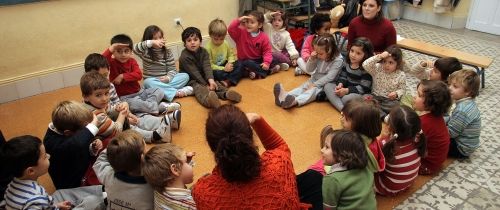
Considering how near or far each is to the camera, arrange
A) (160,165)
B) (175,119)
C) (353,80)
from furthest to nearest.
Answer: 1. (353,80)
2. (175,119)
3. (160,165)

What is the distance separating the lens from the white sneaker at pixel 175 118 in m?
2.55

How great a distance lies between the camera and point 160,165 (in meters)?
1.33

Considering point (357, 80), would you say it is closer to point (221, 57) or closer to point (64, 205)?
point (221, 57)

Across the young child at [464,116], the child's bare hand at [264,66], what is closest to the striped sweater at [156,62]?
the child's bare hand at [264,66]

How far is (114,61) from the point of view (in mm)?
2744

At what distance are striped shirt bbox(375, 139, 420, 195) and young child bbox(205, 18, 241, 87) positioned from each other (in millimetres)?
1736

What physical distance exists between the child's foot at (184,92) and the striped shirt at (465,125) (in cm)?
196

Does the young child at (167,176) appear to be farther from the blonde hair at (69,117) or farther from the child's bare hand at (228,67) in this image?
the child's bare hand at (228,67)

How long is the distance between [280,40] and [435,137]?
81.2 inches

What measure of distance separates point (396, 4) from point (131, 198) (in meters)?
5.16

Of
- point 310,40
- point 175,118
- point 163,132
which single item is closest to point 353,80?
point 310,40

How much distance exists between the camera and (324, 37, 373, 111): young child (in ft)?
9.42

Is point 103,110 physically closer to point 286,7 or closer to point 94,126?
point 94,126

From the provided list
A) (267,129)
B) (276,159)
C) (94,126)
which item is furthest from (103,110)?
(276,159)
